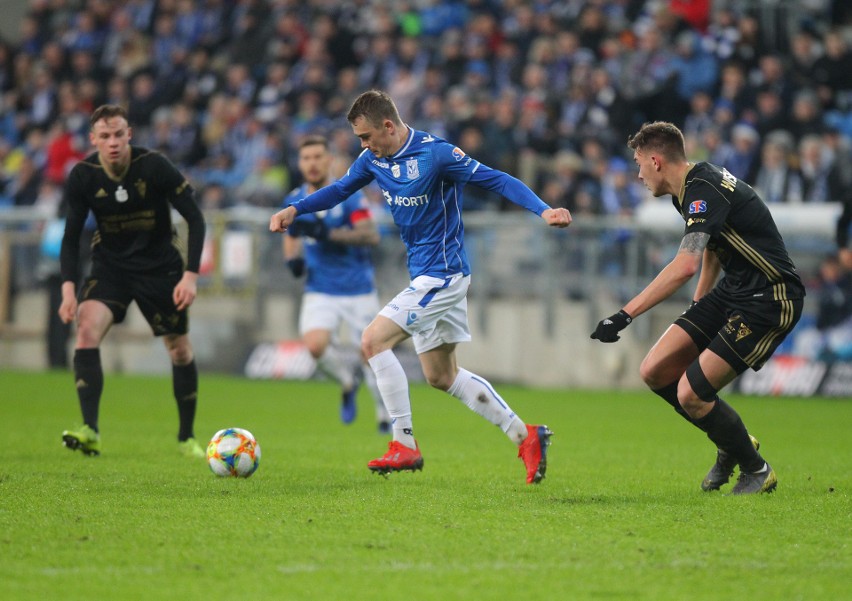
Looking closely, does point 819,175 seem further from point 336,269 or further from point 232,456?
point 232,456

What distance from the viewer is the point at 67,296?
8953 mm

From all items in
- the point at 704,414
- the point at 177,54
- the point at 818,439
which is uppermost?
the point at 177,54

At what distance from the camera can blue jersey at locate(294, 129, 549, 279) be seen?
25.3ft

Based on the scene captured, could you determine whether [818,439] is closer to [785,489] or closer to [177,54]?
[785,489]

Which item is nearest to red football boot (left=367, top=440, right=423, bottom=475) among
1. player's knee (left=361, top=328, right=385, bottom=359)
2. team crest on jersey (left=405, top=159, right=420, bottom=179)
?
player's knee (left=361, top=328, right=385, bottom=359)

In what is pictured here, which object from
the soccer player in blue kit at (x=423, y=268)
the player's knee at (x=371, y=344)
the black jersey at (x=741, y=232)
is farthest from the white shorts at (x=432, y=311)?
the black jersey at (x=741, y=232)

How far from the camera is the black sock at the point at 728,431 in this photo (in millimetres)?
7172

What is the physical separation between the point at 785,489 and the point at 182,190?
14.9 feet

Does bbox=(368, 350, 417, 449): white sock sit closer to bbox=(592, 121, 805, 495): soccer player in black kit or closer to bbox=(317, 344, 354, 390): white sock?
bbox=(592, 121, 805, 495): soccer player in black kit

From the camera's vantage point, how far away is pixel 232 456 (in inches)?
308

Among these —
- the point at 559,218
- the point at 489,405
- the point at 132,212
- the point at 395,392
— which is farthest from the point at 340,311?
the point at 559,218

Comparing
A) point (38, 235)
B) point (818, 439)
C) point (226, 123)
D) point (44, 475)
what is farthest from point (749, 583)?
point (226, 123)

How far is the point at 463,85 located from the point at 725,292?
1379 cm

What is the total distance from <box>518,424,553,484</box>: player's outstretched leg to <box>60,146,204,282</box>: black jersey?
281 centimetres
